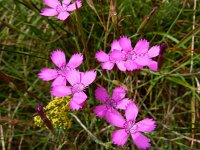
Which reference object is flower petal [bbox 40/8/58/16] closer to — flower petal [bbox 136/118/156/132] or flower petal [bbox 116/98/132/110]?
flower petal [bbox 116/98/132/110]

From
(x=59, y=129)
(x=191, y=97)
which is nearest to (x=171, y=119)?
(x=191, y=97)

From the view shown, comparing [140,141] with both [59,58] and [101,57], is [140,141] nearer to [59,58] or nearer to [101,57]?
[101,57]

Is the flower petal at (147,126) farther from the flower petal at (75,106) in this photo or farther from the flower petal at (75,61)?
the flower petal at (75,61)

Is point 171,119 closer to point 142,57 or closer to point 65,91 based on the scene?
point 142,57

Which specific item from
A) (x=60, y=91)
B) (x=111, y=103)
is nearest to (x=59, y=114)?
(x=60, y=91)

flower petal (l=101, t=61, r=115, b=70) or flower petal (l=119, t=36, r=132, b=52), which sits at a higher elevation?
flower petal (l=119, t=36, r=132, b=52)

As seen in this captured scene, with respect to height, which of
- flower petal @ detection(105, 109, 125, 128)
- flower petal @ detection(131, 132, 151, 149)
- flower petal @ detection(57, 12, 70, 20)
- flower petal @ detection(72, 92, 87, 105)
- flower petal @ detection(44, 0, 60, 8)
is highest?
flower petal @ detection(44, 0, 60, 8)

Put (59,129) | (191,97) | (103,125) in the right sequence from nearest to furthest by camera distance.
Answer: (59,129) < (103,125) < (191,97)

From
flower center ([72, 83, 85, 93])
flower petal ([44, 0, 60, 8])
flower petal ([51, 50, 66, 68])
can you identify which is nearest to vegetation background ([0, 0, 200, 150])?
flower petal ([44, 0, 60, 8])
